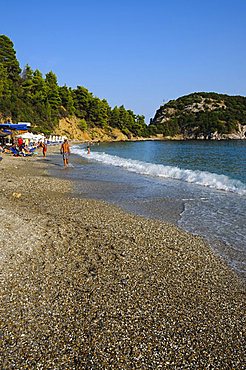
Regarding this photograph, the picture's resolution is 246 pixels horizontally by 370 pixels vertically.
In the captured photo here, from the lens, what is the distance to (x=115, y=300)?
4754mm

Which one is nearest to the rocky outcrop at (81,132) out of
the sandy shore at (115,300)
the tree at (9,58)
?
the tree at (9,58)

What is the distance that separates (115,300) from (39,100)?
93.5 meters

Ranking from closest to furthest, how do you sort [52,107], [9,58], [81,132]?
1. [9,58]
2. [52,107]
3. [81,132]

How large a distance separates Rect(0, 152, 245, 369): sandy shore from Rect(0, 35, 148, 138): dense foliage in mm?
63999

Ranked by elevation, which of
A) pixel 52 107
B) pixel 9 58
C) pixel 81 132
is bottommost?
pixel 81 132

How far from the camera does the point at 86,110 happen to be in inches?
4926

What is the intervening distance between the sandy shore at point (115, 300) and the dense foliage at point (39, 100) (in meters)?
64.0

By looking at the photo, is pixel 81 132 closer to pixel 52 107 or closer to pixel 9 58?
pixel 52 107

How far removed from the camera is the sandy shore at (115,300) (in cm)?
359

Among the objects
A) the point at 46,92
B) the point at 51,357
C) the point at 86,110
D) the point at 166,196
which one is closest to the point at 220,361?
the point at 51,357

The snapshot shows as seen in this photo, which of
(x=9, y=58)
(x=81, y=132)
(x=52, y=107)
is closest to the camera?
(x=9, y=58)

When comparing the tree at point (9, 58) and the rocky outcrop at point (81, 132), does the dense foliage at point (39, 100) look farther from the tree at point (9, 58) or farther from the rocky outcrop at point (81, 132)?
the rocky outcrop at point (81, 132)

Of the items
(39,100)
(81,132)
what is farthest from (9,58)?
(81,132)

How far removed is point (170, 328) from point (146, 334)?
0.35m
